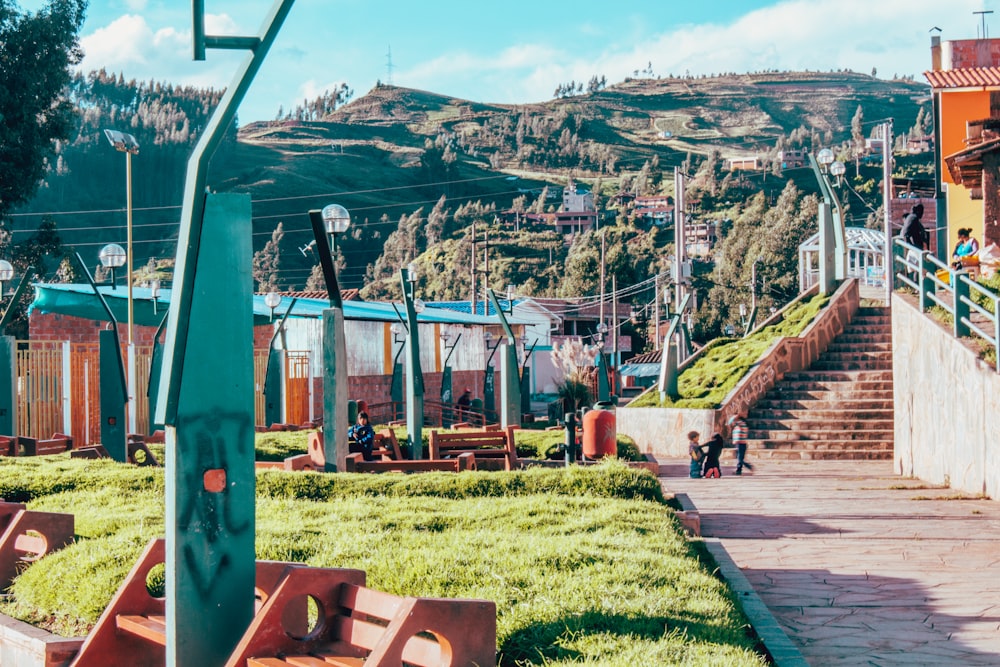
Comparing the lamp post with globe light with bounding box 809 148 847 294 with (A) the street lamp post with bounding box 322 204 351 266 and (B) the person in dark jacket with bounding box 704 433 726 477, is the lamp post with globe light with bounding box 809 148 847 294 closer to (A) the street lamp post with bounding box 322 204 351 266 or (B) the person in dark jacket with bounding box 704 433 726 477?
(B) the person in dark jacket with bounding box 704 433 726 477

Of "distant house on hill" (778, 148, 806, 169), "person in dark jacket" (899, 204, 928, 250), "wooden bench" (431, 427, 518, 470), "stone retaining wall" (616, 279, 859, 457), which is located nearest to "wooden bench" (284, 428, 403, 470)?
"wooden bench" (431, 427, 518, 470)

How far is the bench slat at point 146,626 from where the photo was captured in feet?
15.2

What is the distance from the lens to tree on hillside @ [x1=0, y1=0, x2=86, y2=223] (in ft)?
81.4

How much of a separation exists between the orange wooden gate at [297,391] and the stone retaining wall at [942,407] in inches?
486

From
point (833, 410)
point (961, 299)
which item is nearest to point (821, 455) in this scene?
point (833, 410)

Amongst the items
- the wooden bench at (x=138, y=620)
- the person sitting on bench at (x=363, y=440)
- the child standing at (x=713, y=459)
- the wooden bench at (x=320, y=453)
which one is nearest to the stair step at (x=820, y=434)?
the child standing at (x=713, y=459)

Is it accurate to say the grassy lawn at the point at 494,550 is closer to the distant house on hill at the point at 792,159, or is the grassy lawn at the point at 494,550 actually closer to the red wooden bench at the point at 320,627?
the red wooden bench at the point at 320,627

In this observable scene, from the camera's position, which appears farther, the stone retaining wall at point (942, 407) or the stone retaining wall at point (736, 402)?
the stone retaining wall at point (736, 402)

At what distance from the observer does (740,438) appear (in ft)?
63.3

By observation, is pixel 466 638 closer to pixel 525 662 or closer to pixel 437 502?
pixel 525 662

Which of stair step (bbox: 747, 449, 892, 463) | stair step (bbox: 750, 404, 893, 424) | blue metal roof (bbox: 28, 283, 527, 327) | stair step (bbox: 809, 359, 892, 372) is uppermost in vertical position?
blue metal roof (bbox: 28, 283, 527, 327)

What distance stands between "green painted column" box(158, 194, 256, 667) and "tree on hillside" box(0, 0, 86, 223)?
22143 mm

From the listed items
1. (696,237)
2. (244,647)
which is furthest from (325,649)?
(696,237)

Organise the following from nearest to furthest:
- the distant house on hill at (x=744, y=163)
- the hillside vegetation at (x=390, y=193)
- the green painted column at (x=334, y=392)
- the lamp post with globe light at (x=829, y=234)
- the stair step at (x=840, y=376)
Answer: the green painted column at (x=334, y=392), the stair step at (x=840, y=376), the lamp post with globe light at (x=829, y=234), the hillside vegetation at (x=390, y=193), the distant house on hill at (x=744, y=163)
